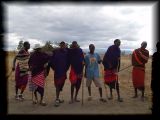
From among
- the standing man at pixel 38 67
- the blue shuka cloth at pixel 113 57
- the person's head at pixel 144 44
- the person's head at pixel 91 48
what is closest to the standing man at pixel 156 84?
the person's head at pixel 144 44

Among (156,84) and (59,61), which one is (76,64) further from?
(156,84)

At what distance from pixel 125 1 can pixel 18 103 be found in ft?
19.6

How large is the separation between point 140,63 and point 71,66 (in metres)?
2.40

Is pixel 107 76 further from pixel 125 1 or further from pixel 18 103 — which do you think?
pixel 125 1

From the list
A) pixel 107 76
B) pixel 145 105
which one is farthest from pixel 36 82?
pixel 145 105

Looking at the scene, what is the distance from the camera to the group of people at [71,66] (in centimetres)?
1098

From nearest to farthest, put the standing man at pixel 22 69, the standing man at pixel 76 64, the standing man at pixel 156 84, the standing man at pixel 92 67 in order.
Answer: the standing man at pixel 156 84
the standing man at pixel 76 64
the standing man at pixel 92 67
the standing man at pixel 22 69

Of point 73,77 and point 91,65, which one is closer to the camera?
point 73,77

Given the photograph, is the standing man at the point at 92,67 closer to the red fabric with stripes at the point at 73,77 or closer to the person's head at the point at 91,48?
the person's head at the point at 91,48

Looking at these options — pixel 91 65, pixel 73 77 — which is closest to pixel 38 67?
pixel 73 77

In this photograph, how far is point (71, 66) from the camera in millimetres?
11312

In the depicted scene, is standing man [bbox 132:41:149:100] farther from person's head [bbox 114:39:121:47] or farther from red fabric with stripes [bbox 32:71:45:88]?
red fabric with stripes [bbox 32:71:45:88]

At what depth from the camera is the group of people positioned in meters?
11.0

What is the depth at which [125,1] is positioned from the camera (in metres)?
6.65
